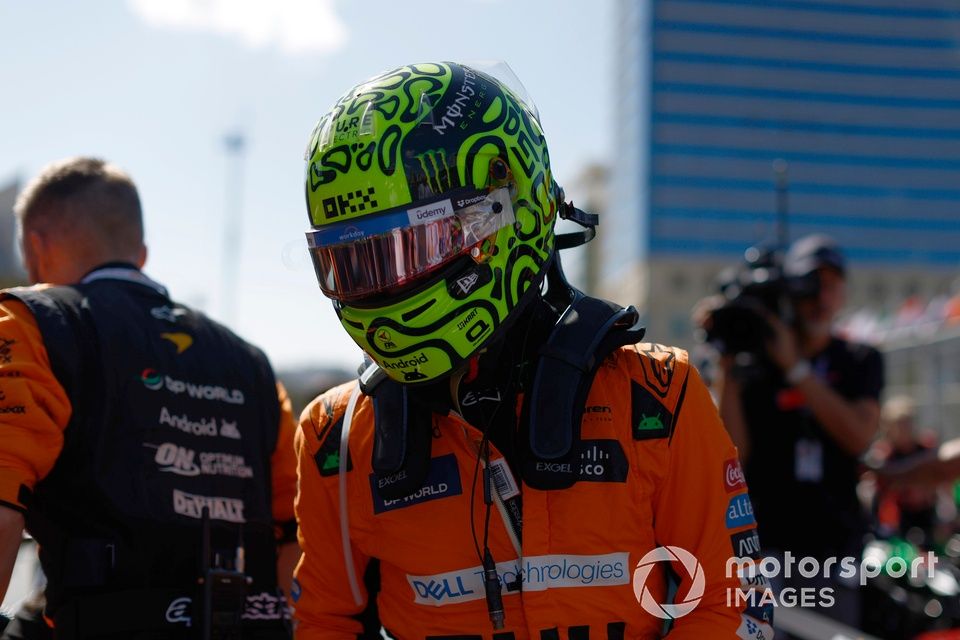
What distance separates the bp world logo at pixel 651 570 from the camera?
1854mm

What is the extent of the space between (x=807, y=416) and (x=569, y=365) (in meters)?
2.45

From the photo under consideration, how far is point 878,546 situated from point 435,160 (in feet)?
14.1

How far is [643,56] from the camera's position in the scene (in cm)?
6919

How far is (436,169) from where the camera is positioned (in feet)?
6.41

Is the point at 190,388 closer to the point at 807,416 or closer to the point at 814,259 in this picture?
the point at 807,416

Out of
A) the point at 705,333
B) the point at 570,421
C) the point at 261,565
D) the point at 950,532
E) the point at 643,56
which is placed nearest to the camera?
the point at 570,421

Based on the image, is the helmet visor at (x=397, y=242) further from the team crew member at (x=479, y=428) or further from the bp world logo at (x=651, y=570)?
the bp world logo at (x=651, y=570)

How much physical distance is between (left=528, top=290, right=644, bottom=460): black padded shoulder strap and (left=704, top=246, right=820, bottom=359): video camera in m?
2.12

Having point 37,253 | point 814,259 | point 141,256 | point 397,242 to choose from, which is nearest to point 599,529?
point 397,242

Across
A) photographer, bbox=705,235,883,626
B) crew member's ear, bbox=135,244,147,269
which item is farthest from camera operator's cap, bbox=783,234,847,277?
crew member's ear, bbox=135,244,147,269

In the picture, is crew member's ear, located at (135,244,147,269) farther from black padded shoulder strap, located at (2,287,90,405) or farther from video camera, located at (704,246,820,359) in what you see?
video camera, located at (704,246,820,359)

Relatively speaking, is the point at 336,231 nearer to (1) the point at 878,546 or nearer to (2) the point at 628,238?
(1) the point at 878,546

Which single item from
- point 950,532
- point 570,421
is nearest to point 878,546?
point 950,532

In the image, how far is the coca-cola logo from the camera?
1.90 metres
